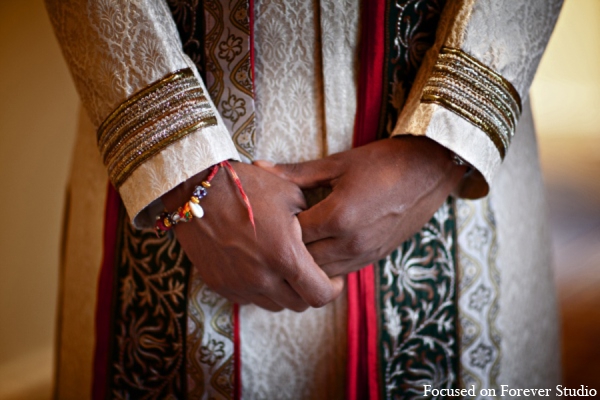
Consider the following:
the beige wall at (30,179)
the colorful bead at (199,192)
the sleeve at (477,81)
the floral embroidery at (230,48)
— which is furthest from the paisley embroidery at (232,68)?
the beige wall at (30,179)

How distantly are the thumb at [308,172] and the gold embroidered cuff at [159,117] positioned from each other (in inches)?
4.3

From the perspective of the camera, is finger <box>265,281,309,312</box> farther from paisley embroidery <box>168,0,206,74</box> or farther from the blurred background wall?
the blurred background wall

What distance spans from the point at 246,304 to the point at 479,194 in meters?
0.37

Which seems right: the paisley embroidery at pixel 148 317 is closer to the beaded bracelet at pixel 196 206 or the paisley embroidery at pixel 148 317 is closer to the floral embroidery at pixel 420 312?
the beaded bracelet at pixel 196 206

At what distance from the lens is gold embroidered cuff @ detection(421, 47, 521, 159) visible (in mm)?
644

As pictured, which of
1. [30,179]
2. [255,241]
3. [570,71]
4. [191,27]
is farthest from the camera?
[570,71]

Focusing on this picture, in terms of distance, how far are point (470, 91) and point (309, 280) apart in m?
0.32

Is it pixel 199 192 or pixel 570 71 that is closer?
pixel 199 192

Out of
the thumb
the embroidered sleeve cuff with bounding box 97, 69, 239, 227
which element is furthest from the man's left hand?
the embroidered sleeve cuff with bounding box 97, 69, 239, 227

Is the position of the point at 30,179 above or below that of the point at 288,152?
above

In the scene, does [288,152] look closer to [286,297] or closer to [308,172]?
[308,172]

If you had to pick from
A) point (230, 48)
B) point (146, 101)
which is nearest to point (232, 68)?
point (230, 48)

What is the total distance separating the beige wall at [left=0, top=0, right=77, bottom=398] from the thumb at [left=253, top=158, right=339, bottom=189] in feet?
4.02

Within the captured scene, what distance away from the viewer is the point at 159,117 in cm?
63
